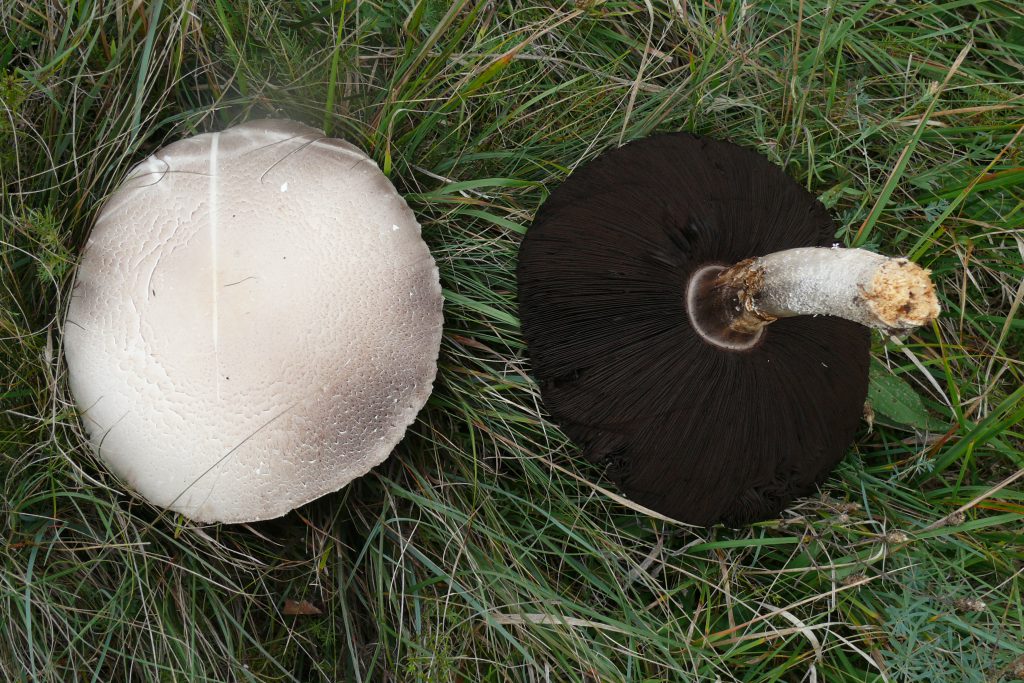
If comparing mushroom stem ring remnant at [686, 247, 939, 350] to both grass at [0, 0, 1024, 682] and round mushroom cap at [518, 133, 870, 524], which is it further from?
grass at [0, 0, 1024, 682]

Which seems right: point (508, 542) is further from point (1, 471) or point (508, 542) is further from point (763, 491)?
point (1, 471)

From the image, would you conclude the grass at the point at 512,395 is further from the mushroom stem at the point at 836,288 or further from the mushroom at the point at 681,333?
the mushroom stem at the point at 836,288

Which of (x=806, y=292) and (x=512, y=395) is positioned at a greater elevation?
(x=806, y=292)

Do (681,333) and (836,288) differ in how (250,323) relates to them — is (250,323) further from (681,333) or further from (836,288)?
(836,288)

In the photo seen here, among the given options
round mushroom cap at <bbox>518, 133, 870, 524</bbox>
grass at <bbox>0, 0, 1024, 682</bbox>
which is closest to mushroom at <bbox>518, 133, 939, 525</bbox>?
round mushroom cap at <bbox>518, 133, 870, 524</bbox>

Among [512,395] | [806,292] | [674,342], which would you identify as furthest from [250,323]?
[806,292]

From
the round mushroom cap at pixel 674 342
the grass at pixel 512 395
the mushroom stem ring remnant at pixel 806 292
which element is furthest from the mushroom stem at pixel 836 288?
the grass at pixel 512 395

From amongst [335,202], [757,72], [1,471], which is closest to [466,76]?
[335,202]
